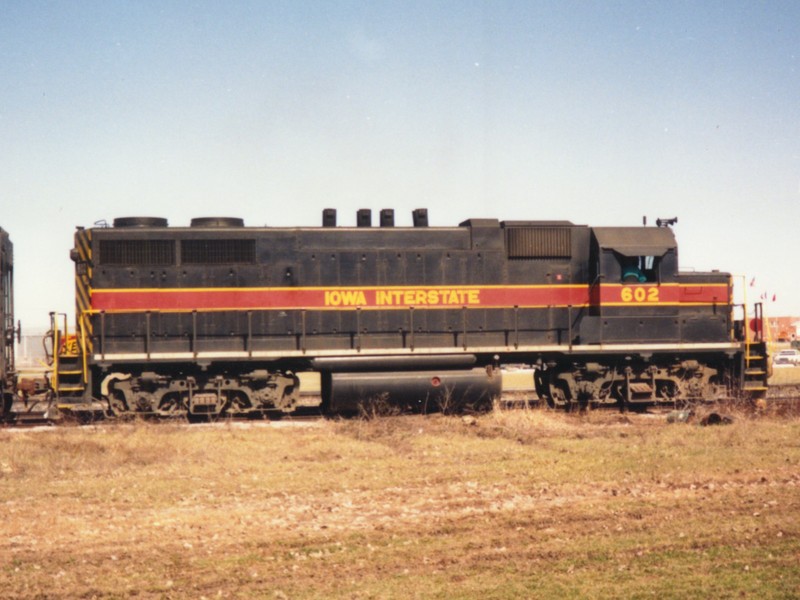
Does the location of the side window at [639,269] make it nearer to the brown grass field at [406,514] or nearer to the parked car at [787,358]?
the brown grass field at [406,514]

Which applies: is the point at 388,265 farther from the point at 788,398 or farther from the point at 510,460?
the point at 788,398

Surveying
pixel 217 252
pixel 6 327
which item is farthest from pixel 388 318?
pixel 6 327

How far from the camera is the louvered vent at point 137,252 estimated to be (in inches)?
686

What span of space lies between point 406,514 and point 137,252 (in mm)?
10909

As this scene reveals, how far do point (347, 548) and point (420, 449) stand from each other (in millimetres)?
5677

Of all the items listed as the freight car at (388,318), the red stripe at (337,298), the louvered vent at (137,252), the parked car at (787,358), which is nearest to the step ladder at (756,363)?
the freight car at (388,318)

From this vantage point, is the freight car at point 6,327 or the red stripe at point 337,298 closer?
the freight car at point 6,327

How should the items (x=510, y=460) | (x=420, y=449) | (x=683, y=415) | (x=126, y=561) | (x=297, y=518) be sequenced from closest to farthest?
(x=126, y=561)
(x=297, y=518)
(x=510, y=460)
(x=420, y=449)
(x=683, y=415)

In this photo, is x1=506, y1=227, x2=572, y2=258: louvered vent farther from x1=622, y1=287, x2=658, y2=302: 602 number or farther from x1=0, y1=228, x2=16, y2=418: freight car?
x1=0, y1=228, x2=16, y2=418: freight car

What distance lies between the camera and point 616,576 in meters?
6.73

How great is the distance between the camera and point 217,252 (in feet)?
58.1

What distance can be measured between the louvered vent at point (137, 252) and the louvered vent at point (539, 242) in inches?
302

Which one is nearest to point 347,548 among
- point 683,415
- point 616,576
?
point 616,576

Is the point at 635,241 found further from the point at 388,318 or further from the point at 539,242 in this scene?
the point at 388,318
